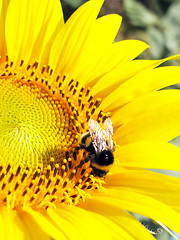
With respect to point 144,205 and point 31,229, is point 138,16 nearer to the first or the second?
point 144,205

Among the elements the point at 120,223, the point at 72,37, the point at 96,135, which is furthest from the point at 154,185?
the point at 72,37

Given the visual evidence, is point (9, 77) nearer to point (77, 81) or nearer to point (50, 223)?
point (77, 81)

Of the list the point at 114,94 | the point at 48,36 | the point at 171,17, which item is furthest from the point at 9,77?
the point at 171,17

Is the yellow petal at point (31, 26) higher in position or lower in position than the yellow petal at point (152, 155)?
higher

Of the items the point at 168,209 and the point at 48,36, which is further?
the point at 48,36

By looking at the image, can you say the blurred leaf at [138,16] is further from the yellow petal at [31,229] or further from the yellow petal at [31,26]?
the yellow petal at [31,229]

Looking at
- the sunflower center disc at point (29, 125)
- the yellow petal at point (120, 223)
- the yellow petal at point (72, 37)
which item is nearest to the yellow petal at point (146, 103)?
the sunflower center disc at point (29, 125)

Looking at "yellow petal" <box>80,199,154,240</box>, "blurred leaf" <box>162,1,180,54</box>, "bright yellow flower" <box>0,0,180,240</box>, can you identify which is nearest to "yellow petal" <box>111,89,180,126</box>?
"bright yellow flower" <box>0,0,180,240</box>

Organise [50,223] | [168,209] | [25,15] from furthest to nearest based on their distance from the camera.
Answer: [25,15] → [168,209] → [50,223]
